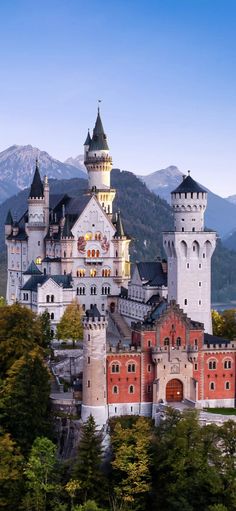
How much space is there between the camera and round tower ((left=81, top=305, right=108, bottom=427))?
3351 inches

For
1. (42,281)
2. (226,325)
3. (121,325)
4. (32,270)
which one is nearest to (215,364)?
(226,325)

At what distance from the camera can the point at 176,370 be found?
89500mm

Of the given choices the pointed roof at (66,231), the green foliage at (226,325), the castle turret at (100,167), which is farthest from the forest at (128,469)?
the castle turret at (100,167)

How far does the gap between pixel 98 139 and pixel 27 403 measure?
58.6 meters

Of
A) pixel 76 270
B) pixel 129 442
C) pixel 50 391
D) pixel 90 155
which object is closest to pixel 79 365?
pixel 50 391

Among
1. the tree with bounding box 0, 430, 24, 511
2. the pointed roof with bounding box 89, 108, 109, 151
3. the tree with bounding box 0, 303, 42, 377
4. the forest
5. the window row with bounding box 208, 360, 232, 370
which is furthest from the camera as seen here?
the pointed roof with bounding box 89, 108, 109, 151

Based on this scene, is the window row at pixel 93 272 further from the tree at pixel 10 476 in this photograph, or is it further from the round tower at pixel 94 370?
the tree at pixel 10 476

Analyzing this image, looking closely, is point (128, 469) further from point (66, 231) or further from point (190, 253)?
point (66, 231)

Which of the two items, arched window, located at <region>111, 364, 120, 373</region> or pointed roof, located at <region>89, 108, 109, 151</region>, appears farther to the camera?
pointed roof, located at <region>89, 108, 109, 151</region>

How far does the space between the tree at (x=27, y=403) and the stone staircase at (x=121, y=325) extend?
26.8 metres

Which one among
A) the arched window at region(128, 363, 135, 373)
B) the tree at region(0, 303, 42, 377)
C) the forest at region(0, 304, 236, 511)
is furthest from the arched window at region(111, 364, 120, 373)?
the tree at region(0, 303, 42, 377)

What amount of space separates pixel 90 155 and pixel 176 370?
173 feet

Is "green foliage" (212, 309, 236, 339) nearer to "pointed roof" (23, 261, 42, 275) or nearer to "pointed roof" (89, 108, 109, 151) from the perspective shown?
"pointed roof" (23, 261, 42, 275)

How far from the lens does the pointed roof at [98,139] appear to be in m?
136
